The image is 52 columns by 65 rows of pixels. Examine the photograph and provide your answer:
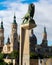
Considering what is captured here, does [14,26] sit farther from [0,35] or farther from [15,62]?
[15,62]

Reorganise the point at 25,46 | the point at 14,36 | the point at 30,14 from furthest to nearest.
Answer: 1. the point at 14,36
2. the point at 25,46
3. the point at 30,14

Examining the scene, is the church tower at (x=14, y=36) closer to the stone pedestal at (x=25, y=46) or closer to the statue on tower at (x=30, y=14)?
the stone pedestal at (x=25, y=46)

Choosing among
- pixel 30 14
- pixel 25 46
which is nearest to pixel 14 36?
pixel 25 46

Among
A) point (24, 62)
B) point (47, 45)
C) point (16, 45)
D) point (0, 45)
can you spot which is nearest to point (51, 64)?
point (24, 62)

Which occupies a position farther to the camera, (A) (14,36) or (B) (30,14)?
(A) (14,36)

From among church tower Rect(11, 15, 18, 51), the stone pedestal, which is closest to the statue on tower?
the stone pedestal

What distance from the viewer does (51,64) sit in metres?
23.7

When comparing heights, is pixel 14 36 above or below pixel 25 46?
above

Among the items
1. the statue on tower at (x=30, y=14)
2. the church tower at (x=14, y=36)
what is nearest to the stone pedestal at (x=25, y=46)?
the statue on tower at (x=30, y=14)

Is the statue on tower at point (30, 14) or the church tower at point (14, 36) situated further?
the church tower at point (14, 36)

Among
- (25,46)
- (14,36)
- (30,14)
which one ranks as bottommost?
(25,46)

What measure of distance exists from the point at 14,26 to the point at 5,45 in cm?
409

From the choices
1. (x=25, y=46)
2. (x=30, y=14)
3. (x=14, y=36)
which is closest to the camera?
(x=30, y=14)

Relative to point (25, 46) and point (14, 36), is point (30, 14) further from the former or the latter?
point (14, 36)
